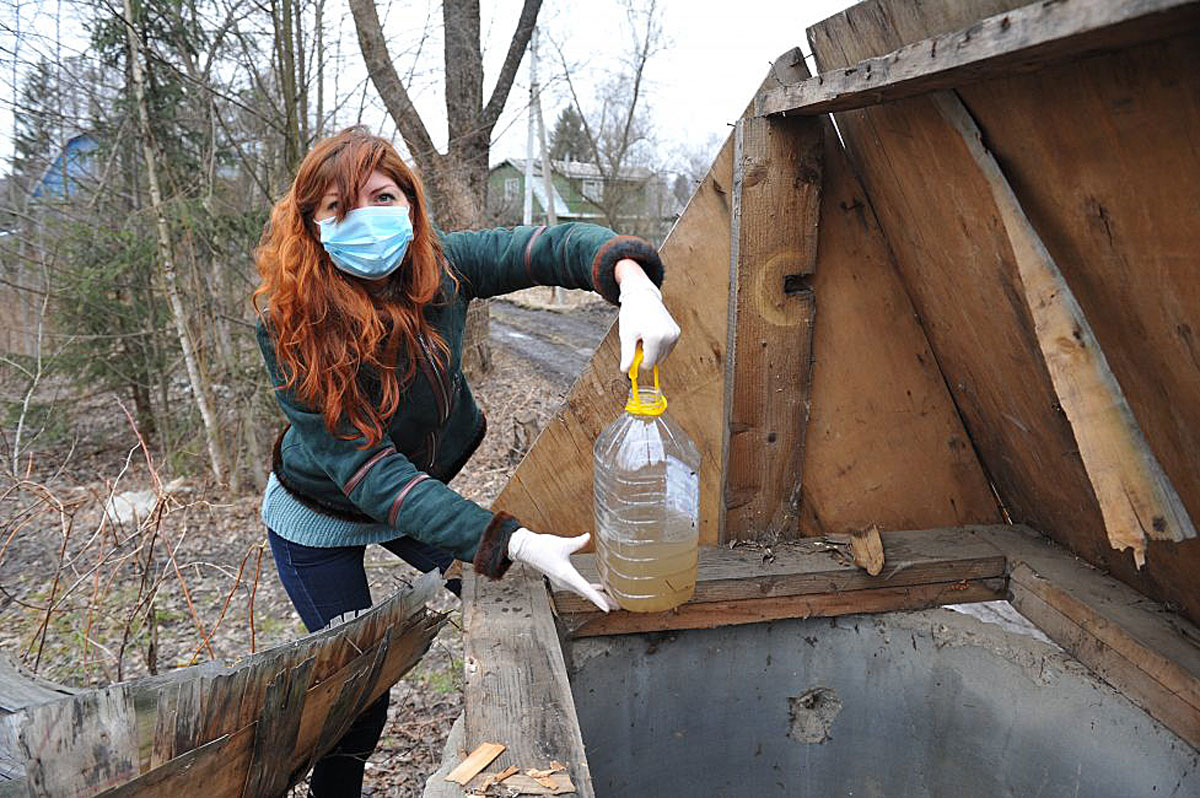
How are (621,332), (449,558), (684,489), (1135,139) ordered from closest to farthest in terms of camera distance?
(1135,139) < (621,332) < (684,489) < (449,558)

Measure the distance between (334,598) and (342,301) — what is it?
0.98 metres

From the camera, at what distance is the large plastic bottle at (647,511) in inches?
81.9

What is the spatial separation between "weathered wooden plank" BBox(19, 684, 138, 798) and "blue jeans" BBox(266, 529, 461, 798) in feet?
2.98

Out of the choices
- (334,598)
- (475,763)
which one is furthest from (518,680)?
(334,598)

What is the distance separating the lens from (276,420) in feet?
23.9

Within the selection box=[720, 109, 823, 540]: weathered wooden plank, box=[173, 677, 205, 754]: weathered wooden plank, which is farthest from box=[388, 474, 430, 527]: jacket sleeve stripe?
box=[720, 109, 823, 540]: weathered wooden plank

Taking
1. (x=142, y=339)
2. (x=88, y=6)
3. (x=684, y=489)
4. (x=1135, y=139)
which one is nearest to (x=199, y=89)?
(x=88, y=6)

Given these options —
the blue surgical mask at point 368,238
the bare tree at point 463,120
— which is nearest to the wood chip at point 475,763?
the blue surgical mask at point 368,238

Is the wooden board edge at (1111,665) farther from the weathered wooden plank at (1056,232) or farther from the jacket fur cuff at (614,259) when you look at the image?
the jacket fur cuff at (614,259)

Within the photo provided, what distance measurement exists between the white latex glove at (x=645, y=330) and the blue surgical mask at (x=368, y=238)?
61 cm

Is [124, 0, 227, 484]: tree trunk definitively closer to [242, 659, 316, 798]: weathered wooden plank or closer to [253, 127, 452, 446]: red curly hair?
[253, 127, 452, 446]: red curly hair

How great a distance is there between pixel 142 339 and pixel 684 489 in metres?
7.25

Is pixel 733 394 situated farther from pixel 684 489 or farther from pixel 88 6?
pixel 88 6

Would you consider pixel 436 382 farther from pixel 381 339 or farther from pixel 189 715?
pixel 189 715
